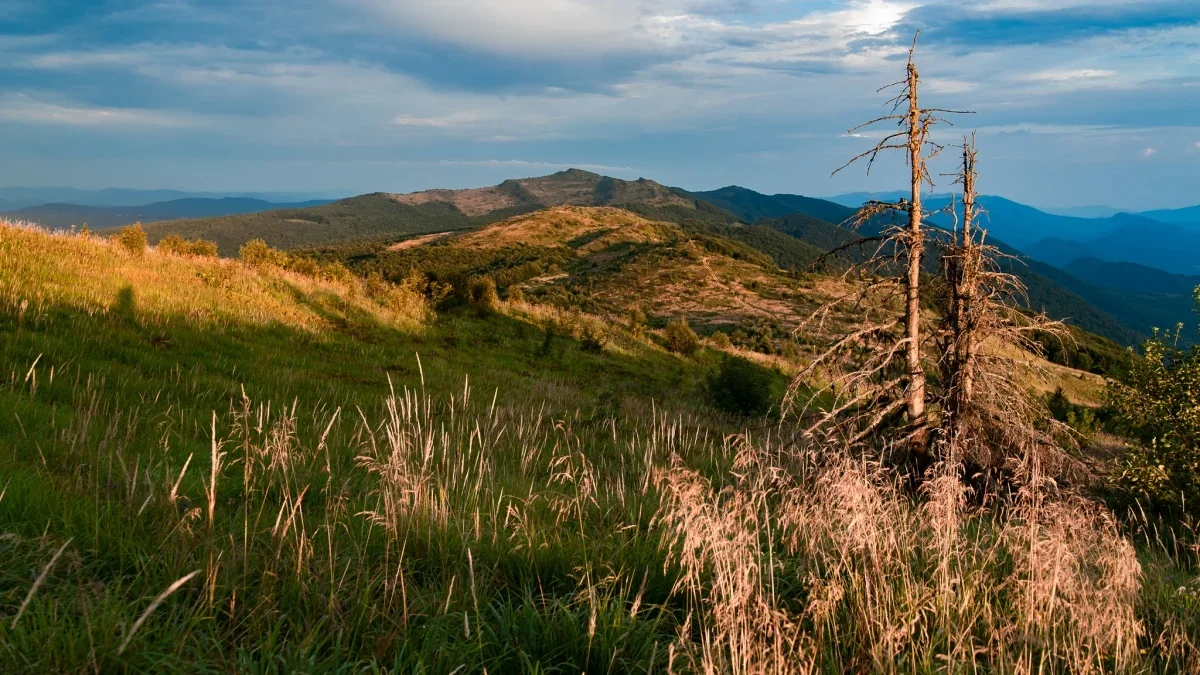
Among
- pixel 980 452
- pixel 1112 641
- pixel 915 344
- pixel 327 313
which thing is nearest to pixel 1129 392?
pixel 980 452

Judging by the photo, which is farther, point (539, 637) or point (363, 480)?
point (363, 480)

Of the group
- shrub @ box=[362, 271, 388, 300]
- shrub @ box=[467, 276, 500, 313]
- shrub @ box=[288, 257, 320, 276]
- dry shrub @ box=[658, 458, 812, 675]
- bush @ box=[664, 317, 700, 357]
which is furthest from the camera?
bush @ box=[664, 317, 700, 357]

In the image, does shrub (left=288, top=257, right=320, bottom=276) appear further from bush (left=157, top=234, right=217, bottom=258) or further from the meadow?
the meadow

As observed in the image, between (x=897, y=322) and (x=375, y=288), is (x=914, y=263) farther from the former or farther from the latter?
(x=375, y=288)

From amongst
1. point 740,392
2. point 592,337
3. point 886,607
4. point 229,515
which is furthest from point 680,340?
point 886,607

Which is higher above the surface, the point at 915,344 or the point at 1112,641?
the point at 915,344

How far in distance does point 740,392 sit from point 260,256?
1558 centimetres

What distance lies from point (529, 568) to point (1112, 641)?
3.16 metres

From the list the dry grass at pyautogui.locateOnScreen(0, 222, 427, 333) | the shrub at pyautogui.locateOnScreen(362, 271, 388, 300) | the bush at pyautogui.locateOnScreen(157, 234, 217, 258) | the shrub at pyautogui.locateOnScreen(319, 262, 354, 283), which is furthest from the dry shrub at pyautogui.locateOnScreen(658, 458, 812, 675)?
the shrub at pyautogui.locateOnScreen(319, 262, 354, 283)

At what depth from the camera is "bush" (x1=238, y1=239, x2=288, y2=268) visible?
19.2 m

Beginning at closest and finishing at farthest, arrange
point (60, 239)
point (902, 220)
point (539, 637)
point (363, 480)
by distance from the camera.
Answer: point (539, 637), point (363, 480), point (902, 220), point (60, 239)

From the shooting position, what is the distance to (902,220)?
9039 mm

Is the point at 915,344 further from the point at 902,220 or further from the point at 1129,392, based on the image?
the point at 1129,392

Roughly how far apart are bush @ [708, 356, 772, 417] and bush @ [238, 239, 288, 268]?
13.9 metres
